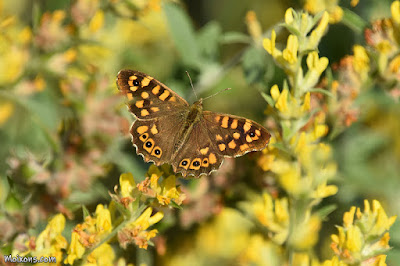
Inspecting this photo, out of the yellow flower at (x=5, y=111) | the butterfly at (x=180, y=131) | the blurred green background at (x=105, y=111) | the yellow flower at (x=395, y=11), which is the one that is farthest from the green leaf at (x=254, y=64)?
the yellow flower at (x=5, y=111)

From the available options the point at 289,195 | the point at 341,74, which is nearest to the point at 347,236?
the point at 289,195

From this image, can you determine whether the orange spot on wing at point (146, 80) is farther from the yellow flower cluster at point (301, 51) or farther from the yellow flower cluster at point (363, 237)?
the yellow flower cluster at point (363, 237)

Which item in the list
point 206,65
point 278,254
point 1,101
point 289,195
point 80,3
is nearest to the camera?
point 289,195

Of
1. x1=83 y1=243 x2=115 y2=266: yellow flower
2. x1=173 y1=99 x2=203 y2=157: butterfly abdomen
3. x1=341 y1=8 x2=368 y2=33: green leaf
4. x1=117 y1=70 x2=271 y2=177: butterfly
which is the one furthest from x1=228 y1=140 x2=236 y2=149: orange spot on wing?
x1=341 y1=8 x2=368 y2=33: green leaf

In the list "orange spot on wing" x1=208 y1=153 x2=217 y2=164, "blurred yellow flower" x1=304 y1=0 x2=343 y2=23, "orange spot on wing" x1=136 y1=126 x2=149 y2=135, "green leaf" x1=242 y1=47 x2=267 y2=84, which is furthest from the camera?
"green leaf" x1=242 y1=47 x2=267 y2=84

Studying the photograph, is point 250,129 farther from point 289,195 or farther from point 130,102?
point 130,102

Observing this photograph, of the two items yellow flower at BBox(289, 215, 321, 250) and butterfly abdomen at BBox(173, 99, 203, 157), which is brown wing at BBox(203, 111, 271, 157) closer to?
butterfly abdomen at BBox(173, 99, 203, 157)
